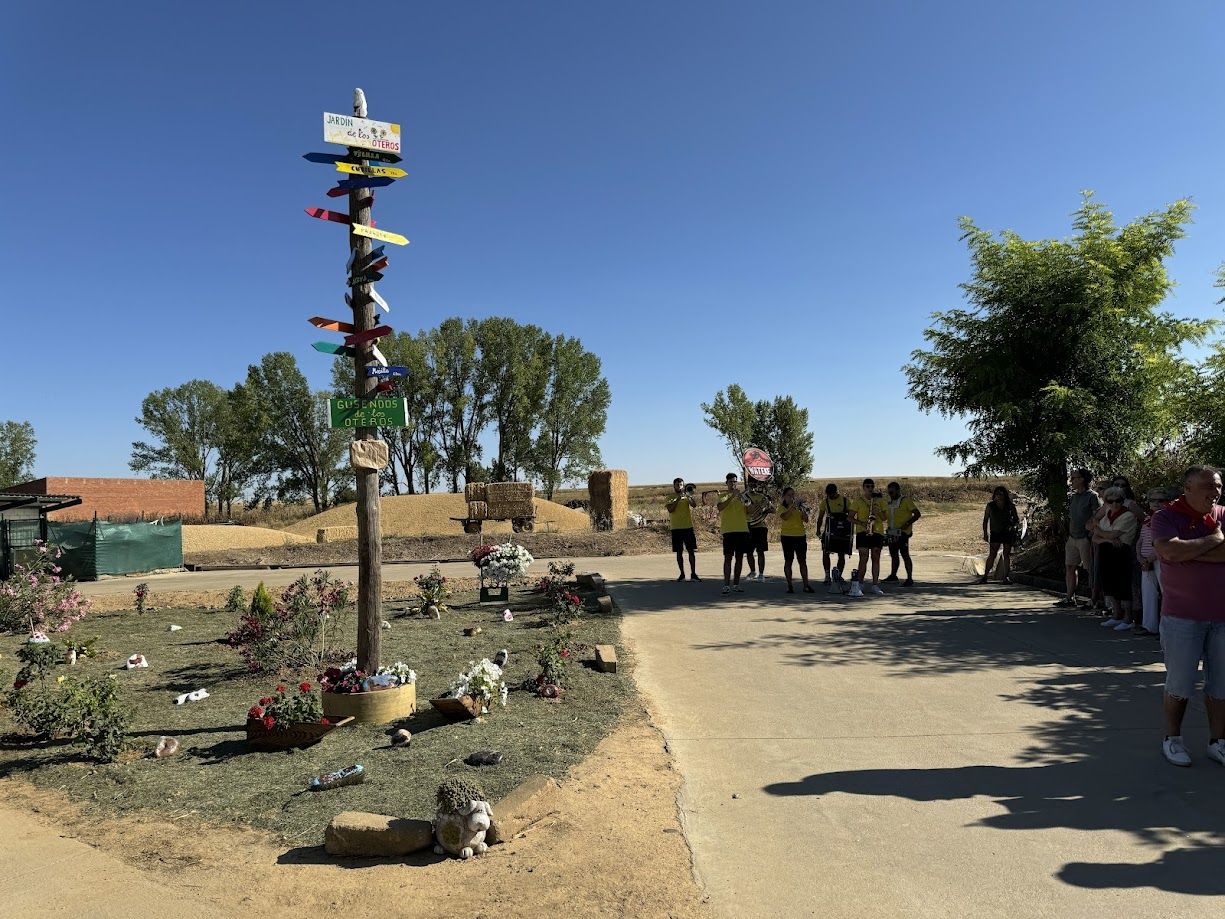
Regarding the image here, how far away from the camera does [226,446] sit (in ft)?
192

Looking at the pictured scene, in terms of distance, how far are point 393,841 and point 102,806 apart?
2198 millimetres

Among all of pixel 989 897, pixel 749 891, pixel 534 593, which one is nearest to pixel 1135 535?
pixel 989 897

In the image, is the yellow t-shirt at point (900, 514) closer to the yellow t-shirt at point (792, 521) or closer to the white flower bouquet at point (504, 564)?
the yellow t-shirt at point (792, 521)

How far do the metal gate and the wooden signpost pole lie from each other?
14.2 metres

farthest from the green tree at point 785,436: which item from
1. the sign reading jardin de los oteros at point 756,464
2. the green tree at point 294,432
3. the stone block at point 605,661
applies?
the stone block at point 605,661

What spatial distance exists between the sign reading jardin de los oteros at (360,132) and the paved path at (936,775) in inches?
213

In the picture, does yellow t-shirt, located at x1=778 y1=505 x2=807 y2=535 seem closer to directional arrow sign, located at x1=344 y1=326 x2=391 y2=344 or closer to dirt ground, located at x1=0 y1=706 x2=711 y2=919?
directional arrow sign, located at x1=344 y1=326 x2=391 y2=344

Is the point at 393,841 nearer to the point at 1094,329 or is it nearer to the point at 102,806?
the point at 102,806

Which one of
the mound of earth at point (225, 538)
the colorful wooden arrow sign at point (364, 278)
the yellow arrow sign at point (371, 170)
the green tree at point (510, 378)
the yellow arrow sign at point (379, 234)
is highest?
the green tree at point (510, 378)

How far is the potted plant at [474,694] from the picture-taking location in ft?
19.4

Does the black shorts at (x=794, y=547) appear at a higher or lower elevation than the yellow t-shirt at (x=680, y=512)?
lower

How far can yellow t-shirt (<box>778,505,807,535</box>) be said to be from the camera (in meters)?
12.0

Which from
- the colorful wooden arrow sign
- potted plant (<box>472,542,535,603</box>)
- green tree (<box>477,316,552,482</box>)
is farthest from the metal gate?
green tree (<box>477,316,552,482</box>)

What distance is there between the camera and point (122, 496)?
40500 millimetres
